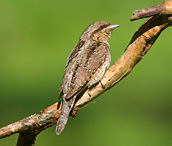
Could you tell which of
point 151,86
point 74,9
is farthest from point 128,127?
point 74,9

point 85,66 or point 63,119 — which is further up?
point 85,66

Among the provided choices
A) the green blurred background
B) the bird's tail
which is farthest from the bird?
the green blurred background

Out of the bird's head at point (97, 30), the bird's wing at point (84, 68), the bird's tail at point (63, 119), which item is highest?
the bird's head at point (97, 30)

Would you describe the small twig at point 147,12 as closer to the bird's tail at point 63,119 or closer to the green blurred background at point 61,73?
the bird's tail at point 63,119

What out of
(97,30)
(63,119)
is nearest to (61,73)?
(97,30)

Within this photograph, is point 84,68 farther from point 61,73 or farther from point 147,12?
point 61,73

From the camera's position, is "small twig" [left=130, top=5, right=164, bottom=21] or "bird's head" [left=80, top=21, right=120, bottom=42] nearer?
"small twig" [left=130, top=5, right=164, bottom=21]

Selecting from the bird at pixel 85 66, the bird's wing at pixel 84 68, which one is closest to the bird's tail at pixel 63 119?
the bird at pixel 85 66

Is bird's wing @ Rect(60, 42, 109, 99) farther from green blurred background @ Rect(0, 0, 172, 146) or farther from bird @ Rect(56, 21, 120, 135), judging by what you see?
green blurred background @ Rect(0, 0, 172, 146)
